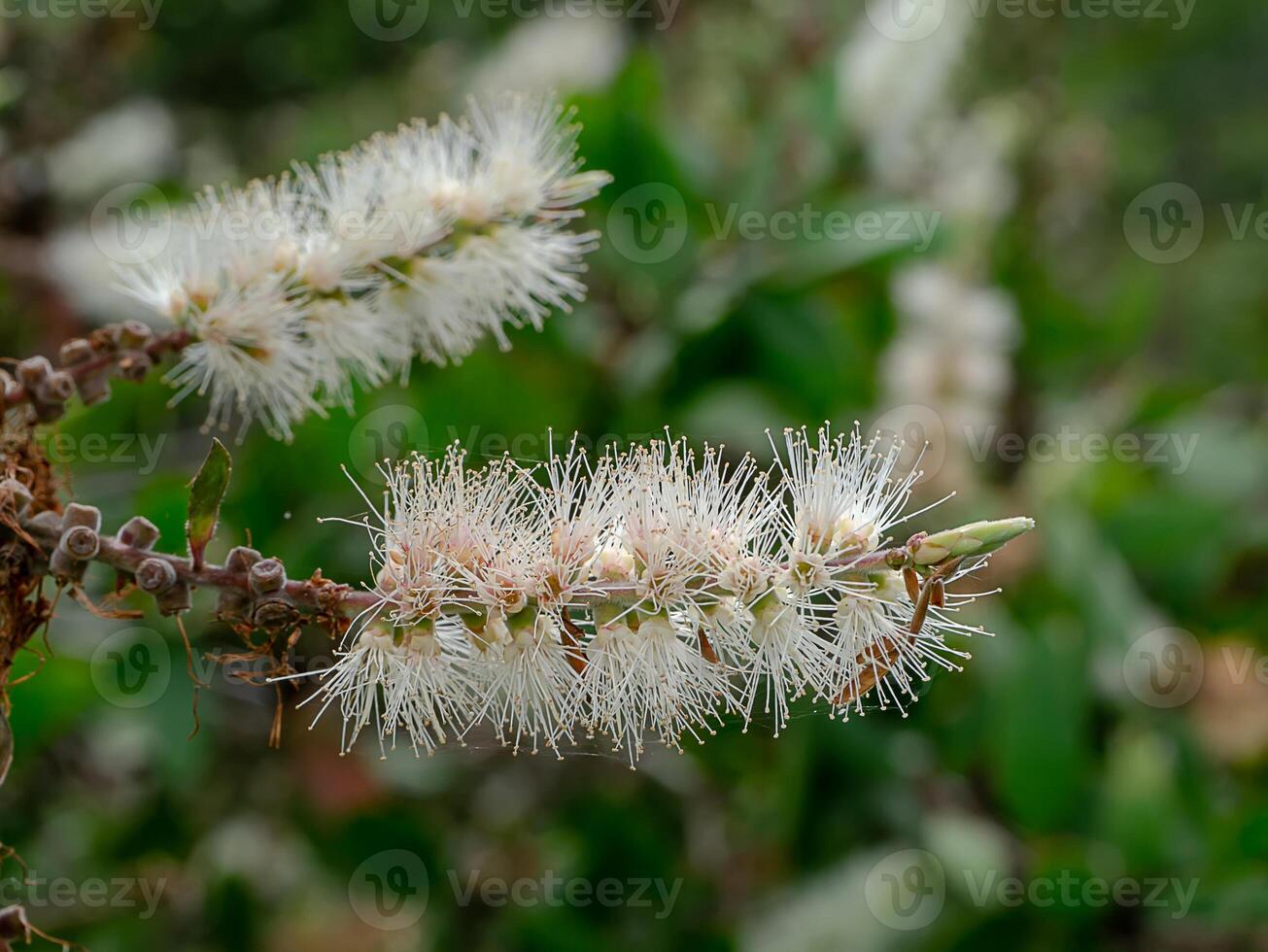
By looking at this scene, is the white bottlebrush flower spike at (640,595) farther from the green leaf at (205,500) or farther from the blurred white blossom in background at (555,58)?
the blurred white blossom in background at (555,58)

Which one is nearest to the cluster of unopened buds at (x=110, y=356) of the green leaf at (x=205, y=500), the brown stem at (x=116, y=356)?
the brown stem at (x=116, y=356)

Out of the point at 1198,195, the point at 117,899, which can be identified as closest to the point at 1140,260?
the point at 1198,195

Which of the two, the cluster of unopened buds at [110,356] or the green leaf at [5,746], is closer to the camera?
the green leaf at [5,746]

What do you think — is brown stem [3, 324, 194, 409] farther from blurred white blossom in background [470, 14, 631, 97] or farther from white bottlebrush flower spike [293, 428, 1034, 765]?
blurred white blossom in background [470, 14, 631, 97]

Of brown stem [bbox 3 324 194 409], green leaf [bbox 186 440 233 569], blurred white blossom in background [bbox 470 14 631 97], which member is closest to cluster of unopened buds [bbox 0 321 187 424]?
brown stem [bbox 3 324 194 409]

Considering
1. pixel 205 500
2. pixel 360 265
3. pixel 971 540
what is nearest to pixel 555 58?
pixel 360 265
